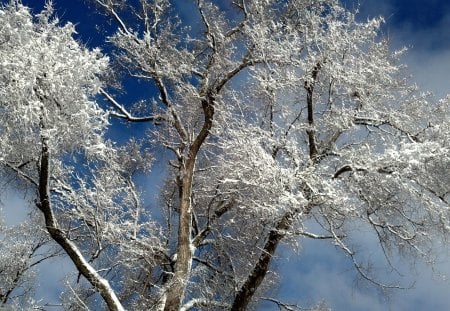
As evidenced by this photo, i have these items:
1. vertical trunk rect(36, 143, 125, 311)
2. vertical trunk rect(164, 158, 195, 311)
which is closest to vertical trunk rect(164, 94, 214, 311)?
vertical trunk rect(164, 158, 195, 311)

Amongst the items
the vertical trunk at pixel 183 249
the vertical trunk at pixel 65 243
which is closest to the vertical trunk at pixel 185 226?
the vertical trunk at pixel 183 249

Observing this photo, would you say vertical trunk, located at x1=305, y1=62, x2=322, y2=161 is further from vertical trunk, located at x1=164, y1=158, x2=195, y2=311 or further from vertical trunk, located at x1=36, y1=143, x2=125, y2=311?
vertical trunk, located at x1=36, y1=143, x2=125, y2=311

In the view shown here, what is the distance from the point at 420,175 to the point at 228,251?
15.8 feet

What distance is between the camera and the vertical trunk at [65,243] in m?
9.38

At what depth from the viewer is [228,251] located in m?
12.7

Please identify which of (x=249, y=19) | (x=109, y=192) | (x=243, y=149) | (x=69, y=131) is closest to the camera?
(x=69, y=131)

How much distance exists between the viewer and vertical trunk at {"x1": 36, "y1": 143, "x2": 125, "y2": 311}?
9383 mm

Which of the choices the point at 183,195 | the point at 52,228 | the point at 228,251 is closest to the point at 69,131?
the point at 52,228

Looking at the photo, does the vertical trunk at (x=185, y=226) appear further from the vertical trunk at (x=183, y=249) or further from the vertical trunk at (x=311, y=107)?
the vertical trunk at (x=311, y=107)

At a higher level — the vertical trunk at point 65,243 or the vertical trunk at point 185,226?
the vertical trunk at point 185,226

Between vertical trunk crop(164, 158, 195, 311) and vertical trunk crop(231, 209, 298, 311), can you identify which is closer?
vertical trunk crop(164, 158, 195, 311)

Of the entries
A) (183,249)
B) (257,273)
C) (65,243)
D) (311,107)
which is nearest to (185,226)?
(183,249)

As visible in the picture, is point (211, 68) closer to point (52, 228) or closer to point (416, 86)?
point (416, 86)

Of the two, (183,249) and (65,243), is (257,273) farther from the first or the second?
(65,243)
